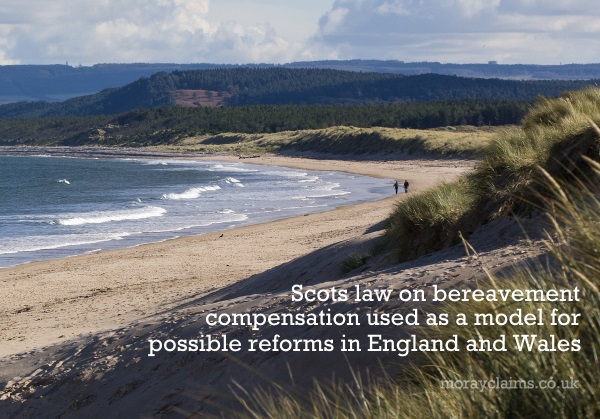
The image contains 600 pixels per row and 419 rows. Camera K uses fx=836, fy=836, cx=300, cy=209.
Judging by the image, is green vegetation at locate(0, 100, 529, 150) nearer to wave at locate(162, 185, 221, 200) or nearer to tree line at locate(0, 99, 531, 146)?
tree line at locate(0, 99, 531, 146)

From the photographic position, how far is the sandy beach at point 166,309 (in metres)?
6.55

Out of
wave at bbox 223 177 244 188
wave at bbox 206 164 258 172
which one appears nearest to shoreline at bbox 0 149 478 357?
wave at bbox 223 177 244 188

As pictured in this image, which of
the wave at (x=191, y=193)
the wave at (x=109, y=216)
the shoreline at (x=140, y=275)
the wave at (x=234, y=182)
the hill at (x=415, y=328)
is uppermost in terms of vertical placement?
the hill at (x=415, y=328)

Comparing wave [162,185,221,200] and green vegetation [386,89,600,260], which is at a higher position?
green vegetation [386,89,600,260]

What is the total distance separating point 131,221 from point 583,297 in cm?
2828

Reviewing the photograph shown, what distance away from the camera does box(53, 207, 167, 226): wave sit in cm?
3071

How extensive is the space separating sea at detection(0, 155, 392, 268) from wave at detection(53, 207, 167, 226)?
0.04 metres

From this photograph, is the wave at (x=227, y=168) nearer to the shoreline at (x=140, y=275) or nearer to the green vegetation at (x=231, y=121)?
the green vegetation at (x=231, y=121)

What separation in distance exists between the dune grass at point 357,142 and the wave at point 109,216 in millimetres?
24737

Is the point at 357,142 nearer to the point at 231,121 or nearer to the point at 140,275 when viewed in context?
the point at 231,121

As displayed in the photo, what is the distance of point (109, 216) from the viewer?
1280 inches

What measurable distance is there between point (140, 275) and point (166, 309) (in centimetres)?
642

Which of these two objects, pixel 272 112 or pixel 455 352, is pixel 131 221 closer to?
pixel 455 352

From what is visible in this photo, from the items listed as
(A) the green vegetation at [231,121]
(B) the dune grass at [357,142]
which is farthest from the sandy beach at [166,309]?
(A) the green vegetation at [231,121]
